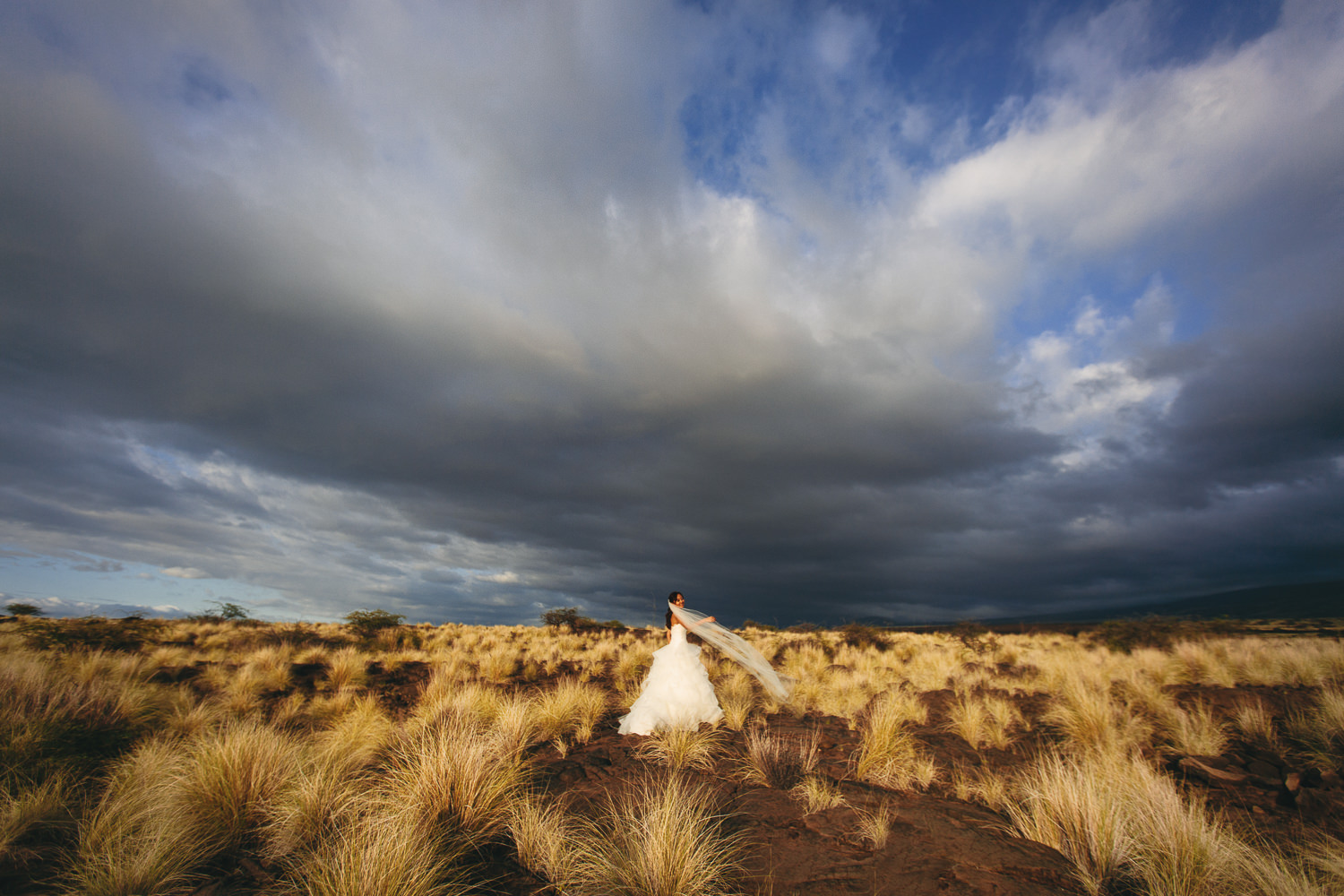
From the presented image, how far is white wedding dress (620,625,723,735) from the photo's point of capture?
8.66 metres

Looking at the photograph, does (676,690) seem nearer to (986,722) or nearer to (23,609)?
(986,722)

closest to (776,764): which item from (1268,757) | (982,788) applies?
(982,788)

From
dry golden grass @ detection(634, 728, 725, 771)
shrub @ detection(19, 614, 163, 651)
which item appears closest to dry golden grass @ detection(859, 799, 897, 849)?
dry golden grass @ detection(634, 728, 725, 771)

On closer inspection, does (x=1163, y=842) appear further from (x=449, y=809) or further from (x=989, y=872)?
(x=449, y=809)

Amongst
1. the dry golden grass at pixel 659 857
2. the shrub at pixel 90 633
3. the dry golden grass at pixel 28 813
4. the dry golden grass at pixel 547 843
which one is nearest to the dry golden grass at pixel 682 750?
the dry golden grass at pixel 659 857

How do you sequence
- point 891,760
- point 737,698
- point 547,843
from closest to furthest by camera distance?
1. point 547,843
2. point 891,760
3. point 737,698

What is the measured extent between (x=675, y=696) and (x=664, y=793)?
140 inches

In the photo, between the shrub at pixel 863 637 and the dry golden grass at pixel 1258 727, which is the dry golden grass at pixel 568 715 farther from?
the shrub at pixel 863 637

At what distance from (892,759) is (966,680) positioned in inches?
368

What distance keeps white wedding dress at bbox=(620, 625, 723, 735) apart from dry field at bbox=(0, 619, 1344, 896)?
1.31 feet

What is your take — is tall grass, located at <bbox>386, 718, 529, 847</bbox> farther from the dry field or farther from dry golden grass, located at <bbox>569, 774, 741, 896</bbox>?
dry golden grass, located at <bbox>569, 774, 741, 896</bbox>

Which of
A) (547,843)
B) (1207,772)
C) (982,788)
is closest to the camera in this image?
(547,843)

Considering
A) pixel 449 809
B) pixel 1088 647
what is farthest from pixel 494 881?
pixel 1088 647

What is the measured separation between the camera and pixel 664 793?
216 inches
